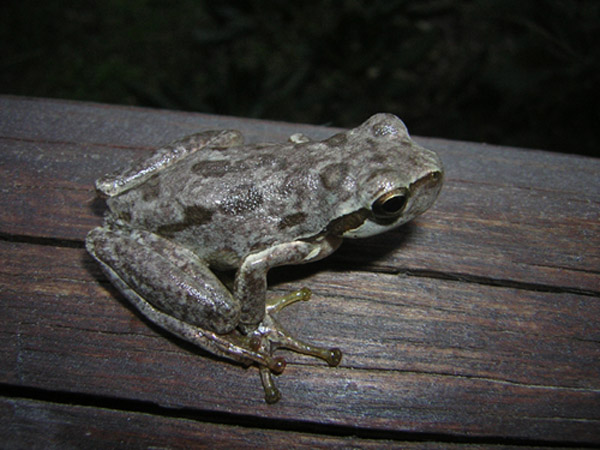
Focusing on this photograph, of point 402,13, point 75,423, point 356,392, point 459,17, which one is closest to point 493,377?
point 356,392

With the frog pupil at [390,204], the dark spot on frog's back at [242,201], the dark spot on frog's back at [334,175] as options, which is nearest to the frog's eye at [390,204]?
the frog pupil at [390,204]

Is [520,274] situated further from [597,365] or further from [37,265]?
[37,265]

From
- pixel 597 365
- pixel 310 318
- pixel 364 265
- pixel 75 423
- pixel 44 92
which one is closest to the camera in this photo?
pixel 75 423

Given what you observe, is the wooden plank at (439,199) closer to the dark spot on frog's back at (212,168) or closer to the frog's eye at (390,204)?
the frog's eye at (390,204)

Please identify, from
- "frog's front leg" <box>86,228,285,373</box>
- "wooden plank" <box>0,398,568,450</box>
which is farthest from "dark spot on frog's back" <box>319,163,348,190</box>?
"wooden plank" <box>0,398,568,450</box>

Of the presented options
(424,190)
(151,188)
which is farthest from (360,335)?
(151,188)

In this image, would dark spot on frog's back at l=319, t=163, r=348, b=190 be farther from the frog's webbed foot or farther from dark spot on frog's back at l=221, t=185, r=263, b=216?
the frog's webbed foot
